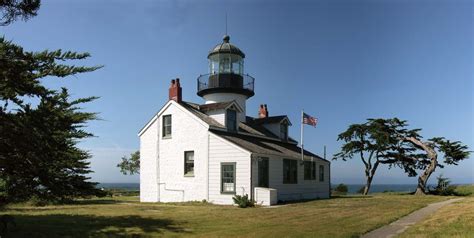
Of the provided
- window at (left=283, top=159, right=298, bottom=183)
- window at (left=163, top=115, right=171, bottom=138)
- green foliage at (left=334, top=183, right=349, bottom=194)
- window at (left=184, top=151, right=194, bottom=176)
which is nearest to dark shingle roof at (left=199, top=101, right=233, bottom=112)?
window at (left=163, top=115, right=171, bottom=138)

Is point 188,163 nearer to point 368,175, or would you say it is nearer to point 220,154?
point 220,154

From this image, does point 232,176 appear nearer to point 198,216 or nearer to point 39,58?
point 198,216

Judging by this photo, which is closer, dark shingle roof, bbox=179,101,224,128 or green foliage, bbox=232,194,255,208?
green foliage, bbox=232,194,255,208

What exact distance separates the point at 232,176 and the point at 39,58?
14386 millimetres

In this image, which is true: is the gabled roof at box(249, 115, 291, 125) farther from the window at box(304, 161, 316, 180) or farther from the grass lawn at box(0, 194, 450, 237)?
the grass lawn at box(0, 194, 450, 237)

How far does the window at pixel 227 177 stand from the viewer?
23.7 metres

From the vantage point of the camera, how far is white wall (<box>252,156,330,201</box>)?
2497 cm

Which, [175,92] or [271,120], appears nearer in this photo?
[175,92]

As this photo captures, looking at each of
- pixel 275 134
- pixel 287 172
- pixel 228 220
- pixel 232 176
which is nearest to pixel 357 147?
pixel 275 134

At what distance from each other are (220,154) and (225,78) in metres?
7.59

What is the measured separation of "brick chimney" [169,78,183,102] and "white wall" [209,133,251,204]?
13.3 ft

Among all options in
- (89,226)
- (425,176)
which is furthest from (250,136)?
(89,226)

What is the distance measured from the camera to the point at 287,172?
2703 cm

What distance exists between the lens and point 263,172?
2414 cm
